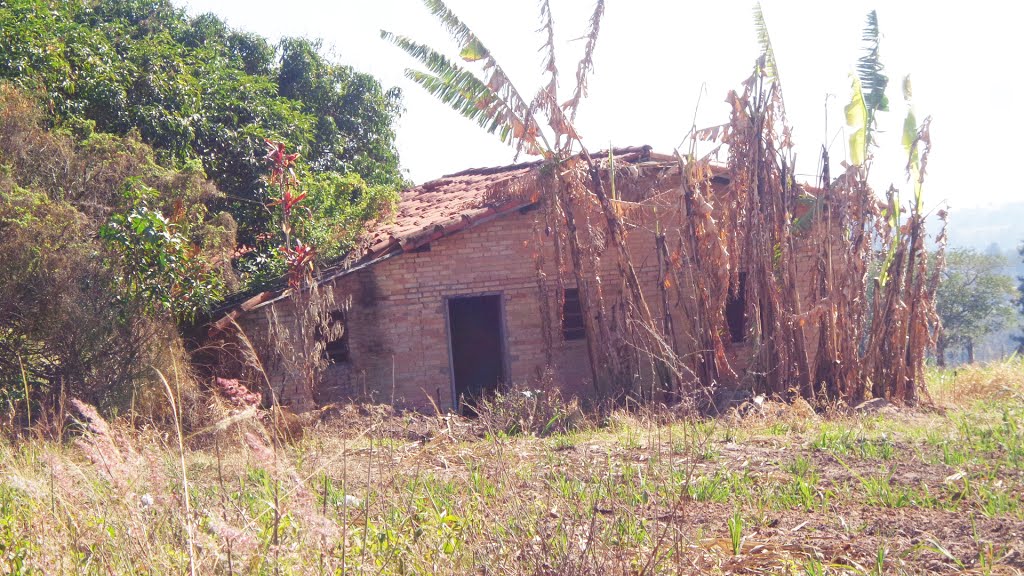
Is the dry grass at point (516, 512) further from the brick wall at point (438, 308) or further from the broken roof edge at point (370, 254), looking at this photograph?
the brick wall at point (438, 308)

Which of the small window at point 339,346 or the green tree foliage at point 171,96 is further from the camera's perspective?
the small window at point 339,346

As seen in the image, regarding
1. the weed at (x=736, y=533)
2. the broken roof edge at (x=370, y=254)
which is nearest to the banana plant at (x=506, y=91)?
the broken roof edge at (x=370, y=254)

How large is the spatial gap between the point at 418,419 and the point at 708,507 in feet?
18.5

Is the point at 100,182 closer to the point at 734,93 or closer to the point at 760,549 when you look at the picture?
the point at 734,93

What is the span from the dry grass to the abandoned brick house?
4661 millimetres

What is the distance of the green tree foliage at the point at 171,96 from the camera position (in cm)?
1079

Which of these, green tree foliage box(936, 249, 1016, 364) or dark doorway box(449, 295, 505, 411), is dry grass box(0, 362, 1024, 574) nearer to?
dark doorway box(449, 295, 505, 411)

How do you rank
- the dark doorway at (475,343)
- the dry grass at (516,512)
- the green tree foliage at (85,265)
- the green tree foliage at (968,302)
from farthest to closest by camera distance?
the green tree foliage at (968,302) → the dark doorway at (475,343) → the green tree foliage at (85,265) → the dry grass at (516,512)

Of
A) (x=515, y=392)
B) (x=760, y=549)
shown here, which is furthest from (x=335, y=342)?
(x=760, y=549)

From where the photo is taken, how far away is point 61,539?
159 inches

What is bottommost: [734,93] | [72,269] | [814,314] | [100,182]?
[814,314]

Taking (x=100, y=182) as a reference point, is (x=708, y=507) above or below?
below

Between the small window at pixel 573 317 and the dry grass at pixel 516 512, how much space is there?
5524 mm

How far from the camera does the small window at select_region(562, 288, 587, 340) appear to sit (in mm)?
12078
